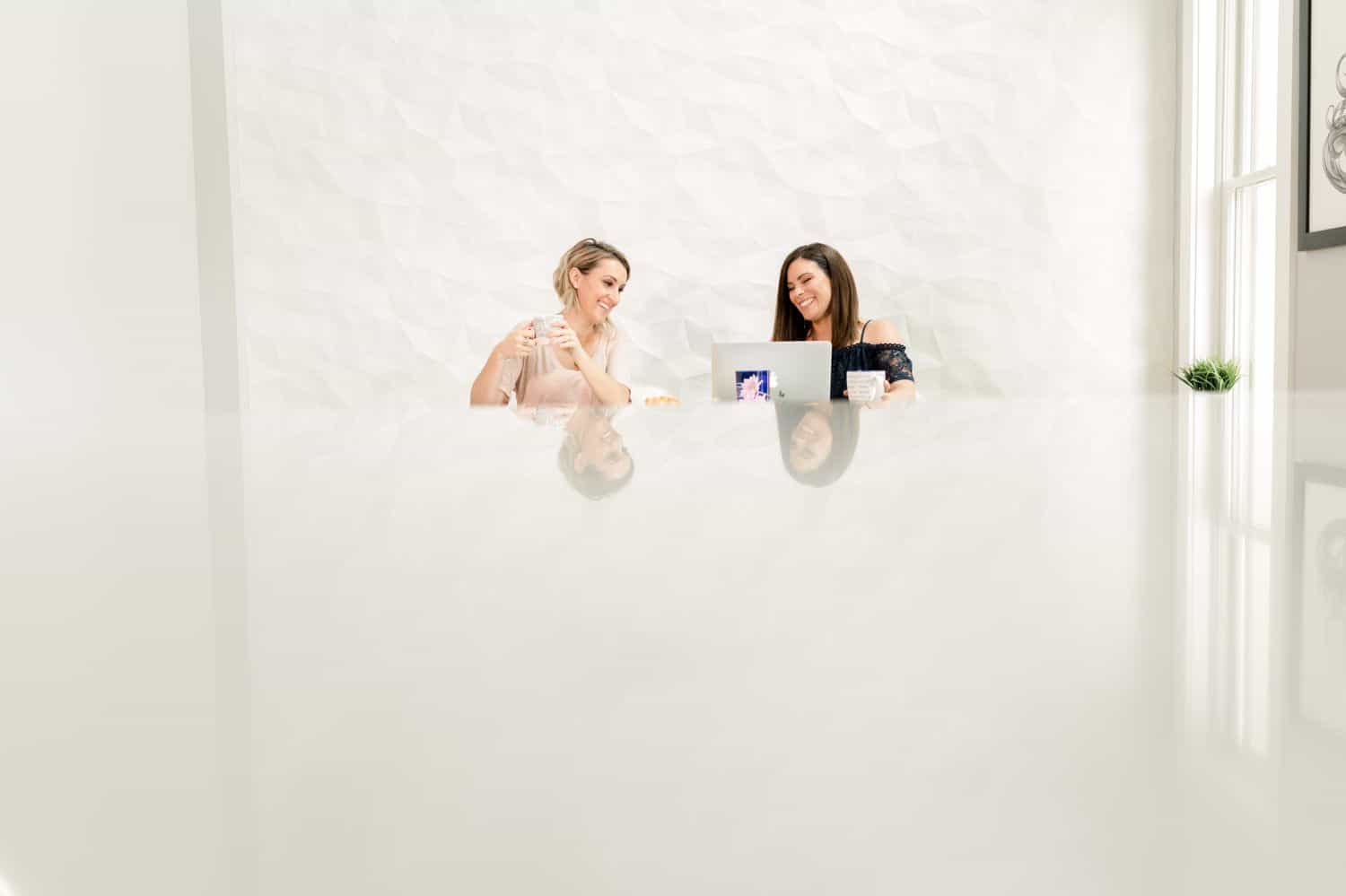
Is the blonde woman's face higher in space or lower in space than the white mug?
lower

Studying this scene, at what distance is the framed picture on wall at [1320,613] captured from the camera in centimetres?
14

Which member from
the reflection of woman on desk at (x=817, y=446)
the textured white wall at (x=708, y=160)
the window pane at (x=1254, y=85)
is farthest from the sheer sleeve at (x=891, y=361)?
the reflection of woman on desk at (x=817, y=446)

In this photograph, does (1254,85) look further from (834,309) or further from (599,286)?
(599,286)

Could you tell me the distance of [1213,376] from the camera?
389cm

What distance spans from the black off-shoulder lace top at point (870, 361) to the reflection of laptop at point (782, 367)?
1131 mm

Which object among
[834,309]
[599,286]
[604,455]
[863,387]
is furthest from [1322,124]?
[604,455]

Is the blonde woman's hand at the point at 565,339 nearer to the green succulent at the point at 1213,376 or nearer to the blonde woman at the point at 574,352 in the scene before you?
the blonde woman at the point at 574,352

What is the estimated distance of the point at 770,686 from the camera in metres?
0.17

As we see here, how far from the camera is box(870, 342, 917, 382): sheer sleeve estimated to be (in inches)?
136

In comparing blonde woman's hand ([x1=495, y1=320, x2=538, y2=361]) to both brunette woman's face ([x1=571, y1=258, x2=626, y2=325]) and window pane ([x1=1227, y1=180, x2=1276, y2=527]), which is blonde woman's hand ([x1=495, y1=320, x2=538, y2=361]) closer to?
brunette woman's face ([x1=571, y1=258, x2=626, y2=325])

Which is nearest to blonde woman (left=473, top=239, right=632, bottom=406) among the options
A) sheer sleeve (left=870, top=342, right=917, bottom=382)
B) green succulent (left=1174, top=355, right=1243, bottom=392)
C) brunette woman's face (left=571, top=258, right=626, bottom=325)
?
brunette woman's face (left=571, top=258, right=626, bottom=325)

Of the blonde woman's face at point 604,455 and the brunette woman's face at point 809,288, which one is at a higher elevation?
the brunette woman's face at point 809,288

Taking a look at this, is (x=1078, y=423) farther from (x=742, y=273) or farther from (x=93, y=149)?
(x=93, y=149)

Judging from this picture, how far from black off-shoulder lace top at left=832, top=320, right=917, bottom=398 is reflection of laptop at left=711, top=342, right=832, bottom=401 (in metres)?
1.13
